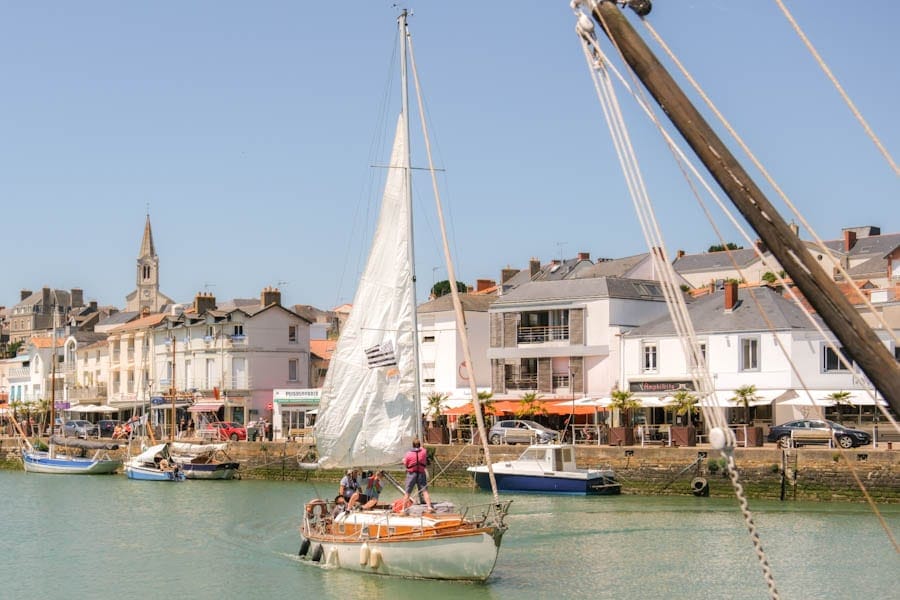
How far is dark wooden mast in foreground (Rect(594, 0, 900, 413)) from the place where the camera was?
29.5 ft

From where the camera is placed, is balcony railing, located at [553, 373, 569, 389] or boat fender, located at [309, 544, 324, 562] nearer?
boat fender, located at [309, 544, 324, 562]

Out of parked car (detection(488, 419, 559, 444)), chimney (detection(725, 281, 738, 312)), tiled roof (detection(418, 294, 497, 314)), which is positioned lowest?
parked car (detection(488, 419, 559, 444))

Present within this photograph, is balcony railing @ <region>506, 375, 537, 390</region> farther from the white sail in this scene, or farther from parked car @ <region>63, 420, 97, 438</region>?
the white sail

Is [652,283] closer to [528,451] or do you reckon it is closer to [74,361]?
[528,451]

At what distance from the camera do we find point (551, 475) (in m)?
53.3

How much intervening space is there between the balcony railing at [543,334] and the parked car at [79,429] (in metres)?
39.7

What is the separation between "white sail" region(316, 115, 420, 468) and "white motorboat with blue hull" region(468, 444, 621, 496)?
21.8 meters

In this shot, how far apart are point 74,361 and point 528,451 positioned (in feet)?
245

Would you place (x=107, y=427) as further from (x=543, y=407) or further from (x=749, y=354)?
(x=749, y=354)

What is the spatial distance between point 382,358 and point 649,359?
37.1 metres

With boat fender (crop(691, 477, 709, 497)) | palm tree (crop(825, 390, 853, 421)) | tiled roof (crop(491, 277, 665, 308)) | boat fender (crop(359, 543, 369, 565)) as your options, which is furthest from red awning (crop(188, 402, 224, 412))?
boat fender (crop(359, 543, 369, 565))

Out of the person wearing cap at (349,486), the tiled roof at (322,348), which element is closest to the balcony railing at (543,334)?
the tiled roof at (322,348)

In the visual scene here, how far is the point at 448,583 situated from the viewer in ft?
95.6

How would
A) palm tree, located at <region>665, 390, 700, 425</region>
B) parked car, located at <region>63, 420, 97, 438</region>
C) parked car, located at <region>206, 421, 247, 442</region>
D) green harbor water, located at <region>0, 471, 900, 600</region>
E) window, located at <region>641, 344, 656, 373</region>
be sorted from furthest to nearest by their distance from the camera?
parked car, located at <region>63, 420, 97, 438</region> → parked car, located at <region>206, 421, 247, 442</region> → window, located at <region>641, 344, 656, 373</region> → palm tree, located at <region>665, 390, 700, 425</region> → green harbor water, located at <region>0, 471, 900, 600</region>
